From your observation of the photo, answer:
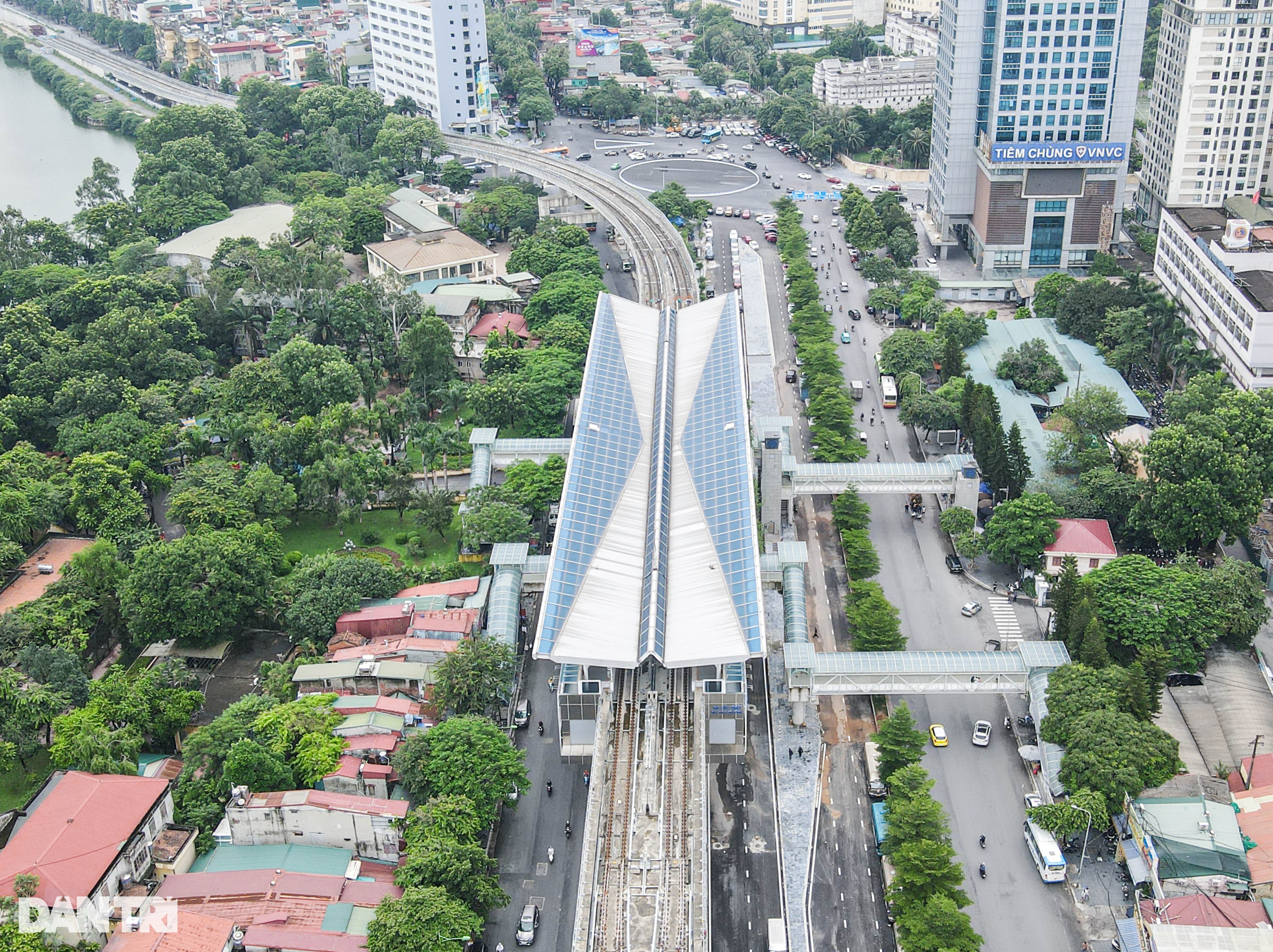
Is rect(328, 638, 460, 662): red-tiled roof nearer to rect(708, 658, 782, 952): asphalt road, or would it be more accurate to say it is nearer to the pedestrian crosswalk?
rect(708, 658, 782, 952): asphalt road

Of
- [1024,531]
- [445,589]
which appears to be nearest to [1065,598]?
[1024,531]

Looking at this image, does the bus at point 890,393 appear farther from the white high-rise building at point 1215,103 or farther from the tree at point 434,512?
the tree at point 434,512

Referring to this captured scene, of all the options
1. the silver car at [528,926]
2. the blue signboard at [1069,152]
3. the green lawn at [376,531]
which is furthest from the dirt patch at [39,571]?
the blue signboard at [1069,152]

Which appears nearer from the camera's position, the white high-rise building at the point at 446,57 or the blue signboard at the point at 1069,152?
the blue signboard at the point at 1069,152

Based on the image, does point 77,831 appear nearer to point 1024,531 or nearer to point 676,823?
point 676,823

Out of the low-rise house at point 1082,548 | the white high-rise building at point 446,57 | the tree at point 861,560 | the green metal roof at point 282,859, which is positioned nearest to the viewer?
the green metal roof at point 282,859

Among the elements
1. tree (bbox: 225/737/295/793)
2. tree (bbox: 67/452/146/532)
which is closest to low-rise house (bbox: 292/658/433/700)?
tree (bbox: 225/737/295/793)
